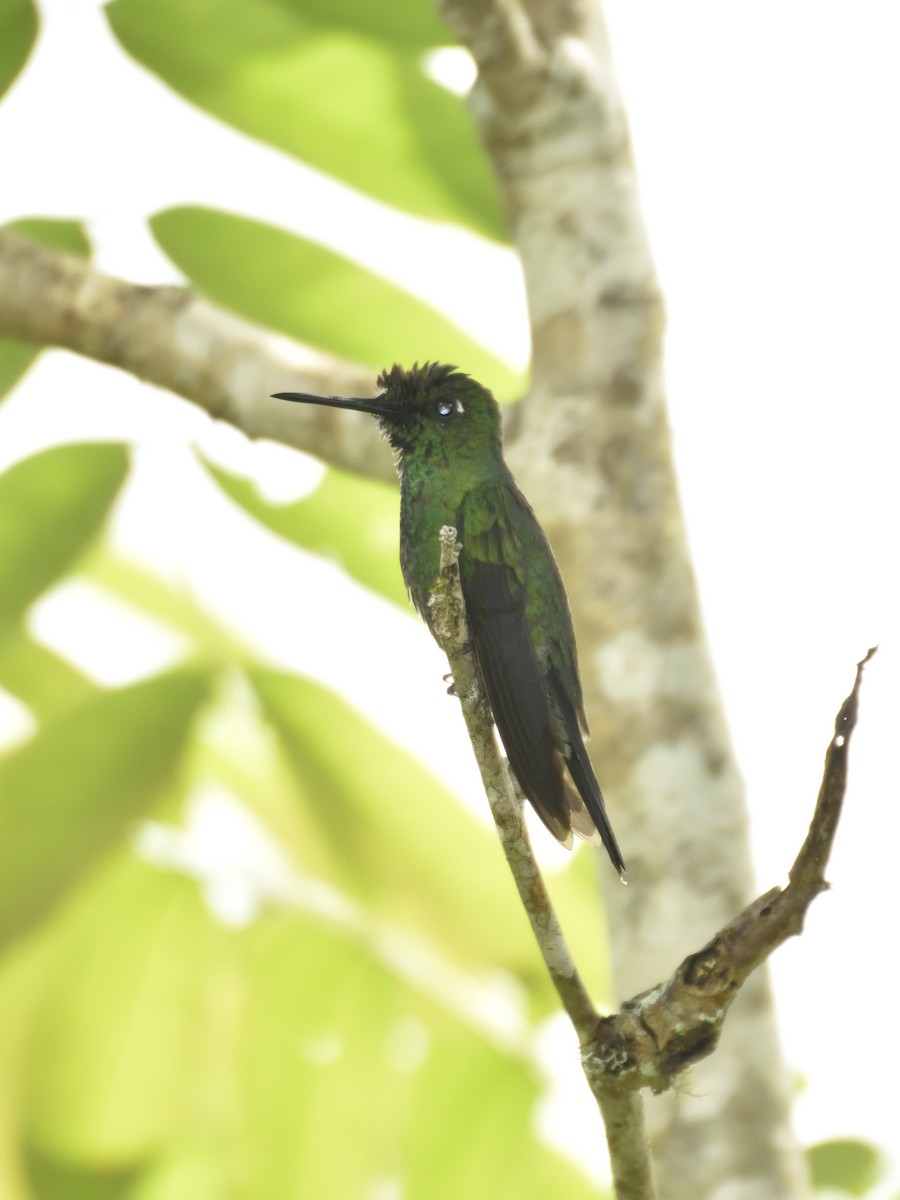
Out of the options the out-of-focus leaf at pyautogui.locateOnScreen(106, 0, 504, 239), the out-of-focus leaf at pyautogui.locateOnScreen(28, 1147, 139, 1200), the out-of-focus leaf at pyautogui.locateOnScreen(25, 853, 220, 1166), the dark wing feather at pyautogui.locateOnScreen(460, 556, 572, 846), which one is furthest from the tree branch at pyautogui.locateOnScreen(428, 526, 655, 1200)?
the out-of-focus leaf at pyautogui.locateOnScreen(106, 0, 504, 239)

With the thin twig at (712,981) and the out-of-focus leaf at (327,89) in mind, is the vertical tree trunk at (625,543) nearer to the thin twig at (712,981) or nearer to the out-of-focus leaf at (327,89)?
the out-of-focus leaf at (327,89)

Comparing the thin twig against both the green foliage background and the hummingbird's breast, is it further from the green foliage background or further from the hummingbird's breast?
the green foliage background

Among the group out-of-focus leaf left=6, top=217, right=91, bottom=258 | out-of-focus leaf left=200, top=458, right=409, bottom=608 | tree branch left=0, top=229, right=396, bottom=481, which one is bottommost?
out-of-focus leaf left=200, top=458, right=409, bottom=608

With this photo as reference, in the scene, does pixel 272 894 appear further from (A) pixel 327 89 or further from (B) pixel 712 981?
(A) pixel 327 89

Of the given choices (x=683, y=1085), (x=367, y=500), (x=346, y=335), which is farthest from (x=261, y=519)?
(x=683, y=1085)

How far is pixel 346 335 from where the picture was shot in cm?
425

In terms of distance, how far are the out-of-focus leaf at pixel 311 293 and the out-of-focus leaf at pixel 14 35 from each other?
1.69 ft

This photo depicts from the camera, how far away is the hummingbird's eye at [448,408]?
3.28 meters

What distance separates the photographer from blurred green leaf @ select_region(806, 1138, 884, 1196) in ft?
12.3

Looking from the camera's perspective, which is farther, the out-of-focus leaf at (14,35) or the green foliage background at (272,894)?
the out-of-focus leaf at (14,35)

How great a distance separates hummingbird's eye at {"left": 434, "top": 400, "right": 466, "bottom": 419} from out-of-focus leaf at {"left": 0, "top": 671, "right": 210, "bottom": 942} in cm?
93

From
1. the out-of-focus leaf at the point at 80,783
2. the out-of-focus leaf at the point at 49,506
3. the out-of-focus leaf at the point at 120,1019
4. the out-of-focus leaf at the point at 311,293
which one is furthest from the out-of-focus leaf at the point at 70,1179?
the out-of-focus leaf at the point at 311,293

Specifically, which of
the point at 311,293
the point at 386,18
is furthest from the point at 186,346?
the point at 386,18

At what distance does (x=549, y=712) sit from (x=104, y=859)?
4.60ft
